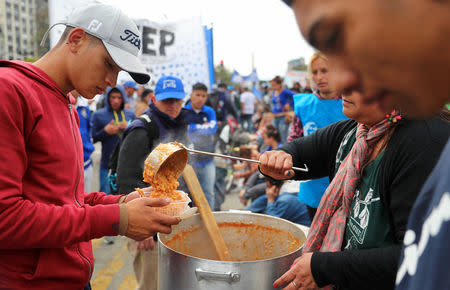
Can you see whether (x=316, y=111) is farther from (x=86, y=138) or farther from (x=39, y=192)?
(x=86, y=138)

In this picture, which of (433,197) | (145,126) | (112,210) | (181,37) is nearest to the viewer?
(433,197)

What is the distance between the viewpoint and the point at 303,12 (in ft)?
1.39

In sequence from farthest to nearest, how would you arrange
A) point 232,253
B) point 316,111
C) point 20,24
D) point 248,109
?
point 20,24, point 248,109, point 316,111, point 232,253

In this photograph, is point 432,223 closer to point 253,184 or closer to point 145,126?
point 145,126

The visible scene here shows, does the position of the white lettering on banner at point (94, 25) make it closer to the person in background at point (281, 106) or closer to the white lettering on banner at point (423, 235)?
the white lettering on banner at point (423, 235)

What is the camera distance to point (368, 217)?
1.36 meters

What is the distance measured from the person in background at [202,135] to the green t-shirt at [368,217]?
10.1ft

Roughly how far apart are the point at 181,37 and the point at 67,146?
186 inches

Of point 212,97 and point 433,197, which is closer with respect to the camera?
point 433,197

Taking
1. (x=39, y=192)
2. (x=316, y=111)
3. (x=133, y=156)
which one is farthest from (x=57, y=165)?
(x=316, y=111)

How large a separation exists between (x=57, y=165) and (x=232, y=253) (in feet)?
4.53

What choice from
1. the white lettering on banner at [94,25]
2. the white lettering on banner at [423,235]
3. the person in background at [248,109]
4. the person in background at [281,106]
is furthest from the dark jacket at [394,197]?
the person in background at [248,109]

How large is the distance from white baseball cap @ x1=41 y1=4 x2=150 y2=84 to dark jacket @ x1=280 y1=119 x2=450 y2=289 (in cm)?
116

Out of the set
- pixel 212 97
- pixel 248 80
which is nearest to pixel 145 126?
pixel 212 97
